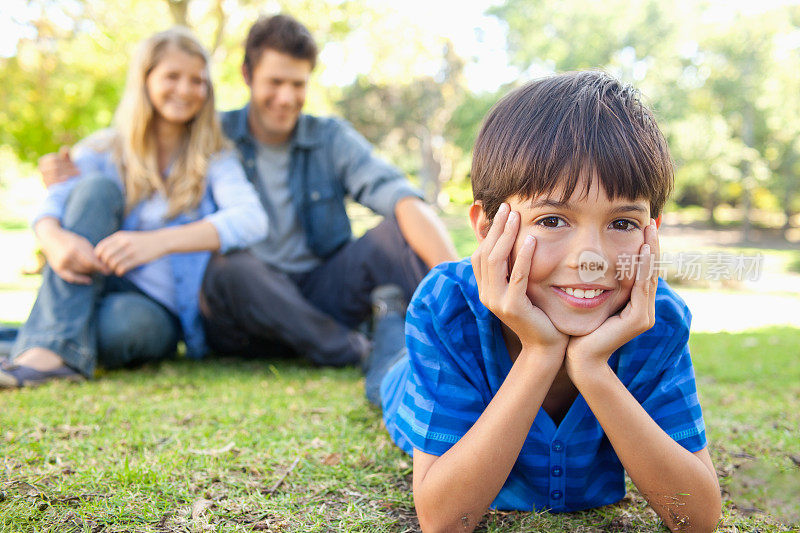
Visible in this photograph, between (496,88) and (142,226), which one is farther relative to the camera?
(496,88)

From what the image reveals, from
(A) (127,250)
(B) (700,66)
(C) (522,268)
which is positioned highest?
(B) (700,66)

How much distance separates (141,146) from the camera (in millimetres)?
3564

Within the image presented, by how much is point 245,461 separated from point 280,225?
214cm

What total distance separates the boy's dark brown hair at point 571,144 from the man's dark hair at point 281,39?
2.54m

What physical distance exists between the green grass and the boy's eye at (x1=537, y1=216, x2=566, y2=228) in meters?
0.81

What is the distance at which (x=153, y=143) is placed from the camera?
12.0 ft

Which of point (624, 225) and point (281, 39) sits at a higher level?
point (281, 39)

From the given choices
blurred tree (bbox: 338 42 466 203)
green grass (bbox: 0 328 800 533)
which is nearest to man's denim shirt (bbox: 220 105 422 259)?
green grass (bbox: 0 328 800 533)

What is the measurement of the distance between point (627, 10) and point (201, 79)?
24.8 m

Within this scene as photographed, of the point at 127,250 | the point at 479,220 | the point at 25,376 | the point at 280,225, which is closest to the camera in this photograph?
the point at 479,220

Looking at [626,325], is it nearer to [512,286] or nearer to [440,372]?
[512,286]

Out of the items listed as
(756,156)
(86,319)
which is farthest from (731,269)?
(756,156)

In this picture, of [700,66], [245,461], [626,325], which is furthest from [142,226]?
[700,66]

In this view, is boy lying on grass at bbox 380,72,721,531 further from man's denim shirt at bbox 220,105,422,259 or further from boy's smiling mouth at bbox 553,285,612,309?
man's denim shirt at bbox 220,105,422,259
